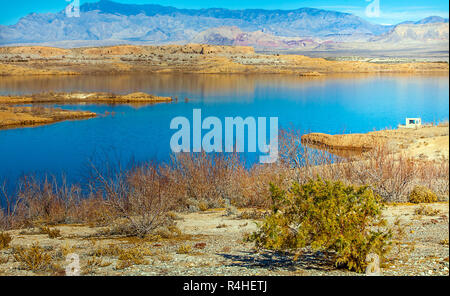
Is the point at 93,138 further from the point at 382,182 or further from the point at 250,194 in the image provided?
the point at 382,182

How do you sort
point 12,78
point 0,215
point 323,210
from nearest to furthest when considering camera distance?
point 323,210 < point 0,215 < point 12,78

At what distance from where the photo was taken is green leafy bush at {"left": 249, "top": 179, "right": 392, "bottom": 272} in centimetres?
529

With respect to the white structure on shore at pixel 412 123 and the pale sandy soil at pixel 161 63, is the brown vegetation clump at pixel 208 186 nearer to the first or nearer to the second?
the white structure on shore at pixel 412 123

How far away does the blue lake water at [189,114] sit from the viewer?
2188 cm

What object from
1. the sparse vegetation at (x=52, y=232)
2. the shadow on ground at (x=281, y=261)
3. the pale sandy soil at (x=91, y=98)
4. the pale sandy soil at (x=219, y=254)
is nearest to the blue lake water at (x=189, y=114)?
the pale sandy soil at (x=91, y=98)

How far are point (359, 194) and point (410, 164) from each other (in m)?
6.66

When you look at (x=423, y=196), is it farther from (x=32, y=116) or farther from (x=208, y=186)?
(x=32, y=116)

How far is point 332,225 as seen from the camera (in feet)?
17.4

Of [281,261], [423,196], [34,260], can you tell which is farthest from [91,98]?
[281,261]

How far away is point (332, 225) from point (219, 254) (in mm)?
1962

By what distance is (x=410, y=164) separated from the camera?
11.6 m

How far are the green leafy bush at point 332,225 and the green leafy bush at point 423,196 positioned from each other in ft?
17.7

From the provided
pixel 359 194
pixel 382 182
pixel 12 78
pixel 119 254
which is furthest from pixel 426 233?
pixel 12 78

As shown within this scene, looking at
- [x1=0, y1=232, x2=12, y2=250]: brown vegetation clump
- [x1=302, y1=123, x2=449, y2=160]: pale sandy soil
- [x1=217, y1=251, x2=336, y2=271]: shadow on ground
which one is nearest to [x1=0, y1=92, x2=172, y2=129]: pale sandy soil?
[x1=302, y1=123, x2=449, y2=160]: pale sandy soil
